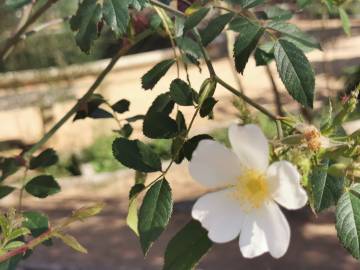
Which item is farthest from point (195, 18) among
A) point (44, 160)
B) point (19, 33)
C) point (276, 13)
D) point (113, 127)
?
point (113, 127)

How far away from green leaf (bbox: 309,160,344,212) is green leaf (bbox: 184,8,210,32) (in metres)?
0.31

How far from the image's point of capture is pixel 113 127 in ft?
17.4

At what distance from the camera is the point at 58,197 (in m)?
4.66

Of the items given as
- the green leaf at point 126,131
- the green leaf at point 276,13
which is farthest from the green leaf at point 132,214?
the green leaf at point 276,13

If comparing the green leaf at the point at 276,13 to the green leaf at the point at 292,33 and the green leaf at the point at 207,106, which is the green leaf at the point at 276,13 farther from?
the green leaf at the point at 207,106

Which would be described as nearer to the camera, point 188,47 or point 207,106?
point 207,106

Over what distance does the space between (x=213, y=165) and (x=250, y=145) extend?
5 centimetres

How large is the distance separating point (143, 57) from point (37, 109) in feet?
5.46

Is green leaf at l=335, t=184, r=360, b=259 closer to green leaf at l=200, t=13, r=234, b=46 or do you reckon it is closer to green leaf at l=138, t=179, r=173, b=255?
green leaf at l=138, t=179, r=173, b=255

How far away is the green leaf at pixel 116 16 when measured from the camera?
952 millimetres

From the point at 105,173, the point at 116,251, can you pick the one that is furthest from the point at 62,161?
the point at 116,251

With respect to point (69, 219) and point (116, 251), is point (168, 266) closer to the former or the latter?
point (69, 219)

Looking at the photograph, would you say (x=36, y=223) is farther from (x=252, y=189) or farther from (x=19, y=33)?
(x=19, y=33)

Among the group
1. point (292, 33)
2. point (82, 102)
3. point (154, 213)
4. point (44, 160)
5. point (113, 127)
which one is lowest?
point (113, 127)
